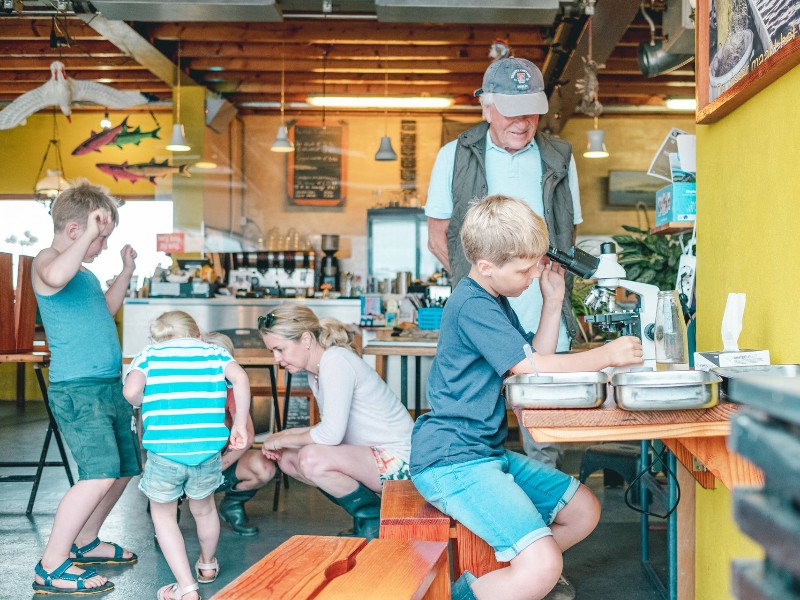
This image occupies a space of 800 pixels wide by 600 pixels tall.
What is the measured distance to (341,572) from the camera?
5.37 ft

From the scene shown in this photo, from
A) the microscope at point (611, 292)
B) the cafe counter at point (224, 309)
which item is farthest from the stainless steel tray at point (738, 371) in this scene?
the cafe counter at point (224, 309)

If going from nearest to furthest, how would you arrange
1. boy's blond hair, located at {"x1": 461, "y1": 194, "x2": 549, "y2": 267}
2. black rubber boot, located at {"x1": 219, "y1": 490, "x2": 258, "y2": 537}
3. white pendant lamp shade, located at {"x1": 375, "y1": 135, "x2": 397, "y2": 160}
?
boy's blond hair, located at {"x1": 461, "y1": 194, "x2": 549, "y2": 267}, black rubber boot, located at {"x1": 219, "y1": 490, "x2": 258, "y2": 537}, white pendant lamp shade, located at {"x1": 375, "y1": 135, "x2": 397, "y2": 160}

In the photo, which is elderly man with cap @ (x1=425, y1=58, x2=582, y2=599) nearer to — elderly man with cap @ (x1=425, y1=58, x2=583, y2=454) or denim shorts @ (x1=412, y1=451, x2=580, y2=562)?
elderly man with cap @ (x1=425, y1=58, x2=583, y2=454)

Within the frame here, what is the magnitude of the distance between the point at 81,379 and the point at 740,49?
8.17ft

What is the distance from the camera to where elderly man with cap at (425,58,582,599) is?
315 cm

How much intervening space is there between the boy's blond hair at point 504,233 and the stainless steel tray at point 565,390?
449 millimetres

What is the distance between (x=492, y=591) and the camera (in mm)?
2018

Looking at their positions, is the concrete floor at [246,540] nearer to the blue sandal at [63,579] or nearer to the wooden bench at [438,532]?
the blue sandal at [63,579]

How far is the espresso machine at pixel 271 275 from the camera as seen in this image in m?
8.41

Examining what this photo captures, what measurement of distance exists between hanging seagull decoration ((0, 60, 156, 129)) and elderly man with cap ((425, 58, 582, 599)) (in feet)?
15.5

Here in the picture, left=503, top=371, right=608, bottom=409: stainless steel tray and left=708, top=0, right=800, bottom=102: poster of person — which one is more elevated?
left=708, top=0, right=800, bottom=102: poster of person

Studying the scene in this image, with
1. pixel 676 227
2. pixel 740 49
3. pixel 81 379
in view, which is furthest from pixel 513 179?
pixel 81 379

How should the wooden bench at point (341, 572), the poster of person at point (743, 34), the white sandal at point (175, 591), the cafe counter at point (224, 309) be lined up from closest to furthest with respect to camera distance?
the wooden bench at point (341, 572), the poster of person at point (743, 34), the white sandal at point (175, 591), the cafe counter at point (224, 309)

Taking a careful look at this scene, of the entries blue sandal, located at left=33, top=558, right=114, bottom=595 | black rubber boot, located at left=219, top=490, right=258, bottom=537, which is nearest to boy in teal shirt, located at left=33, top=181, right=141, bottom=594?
blue sandal, located at left=33, top=558, right=114, bottom=595
